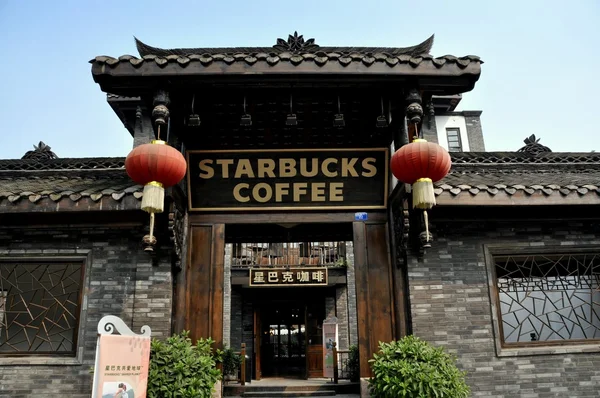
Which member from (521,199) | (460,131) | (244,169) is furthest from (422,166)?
(460,131)

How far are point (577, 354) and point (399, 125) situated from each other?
3.58m

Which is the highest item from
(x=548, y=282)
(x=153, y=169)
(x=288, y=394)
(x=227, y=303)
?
(x=153, y=169)

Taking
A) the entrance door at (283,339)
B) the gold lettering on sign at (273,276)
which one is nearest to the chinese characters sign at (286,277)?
the gold lettering on sign at (273,276)

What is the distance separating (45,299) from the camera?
6426mm

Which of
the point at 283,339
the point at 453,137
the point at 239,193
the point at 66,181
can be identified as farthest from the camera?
the point at 453,137

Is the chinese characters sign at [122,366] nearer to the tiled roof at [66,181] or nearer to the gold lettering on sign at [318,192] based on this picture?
the tiled roof at [66,181]

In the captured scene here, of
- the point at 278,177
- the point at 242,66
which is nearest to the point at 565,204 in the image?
the point at 278,177

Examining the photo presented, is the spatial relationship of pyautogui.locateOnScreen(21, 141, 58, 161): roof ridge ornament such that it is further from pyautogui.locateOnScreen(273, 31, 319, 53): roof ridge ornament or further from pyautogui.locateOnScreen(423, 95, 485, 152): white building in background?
pyautogui.locateOnScreen(423, 95, 485, 152): white building in background

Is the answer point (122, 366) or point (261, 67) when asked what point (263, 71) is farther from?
point (122, 366)

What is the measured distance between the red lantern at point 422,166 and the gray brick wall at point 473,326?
1.23 meters

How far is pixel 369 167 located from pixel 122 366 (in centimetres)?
383

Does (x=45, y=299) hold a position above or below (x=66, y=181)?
below

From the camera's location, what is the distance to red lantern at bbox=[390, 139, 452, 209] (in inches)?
196

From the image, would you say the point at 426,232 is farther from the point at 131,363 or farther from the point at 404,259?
the point at 131,363
